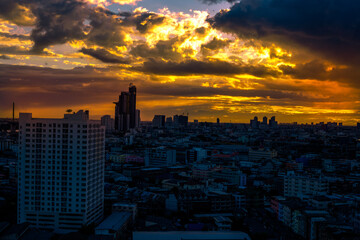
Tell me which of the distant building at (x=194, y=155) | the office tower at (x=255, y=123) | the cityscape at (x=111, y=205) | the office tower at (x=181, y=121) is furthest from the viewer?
the office tower at (x=255, y=123)

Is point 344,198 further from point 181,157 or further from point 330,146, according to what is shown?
point 330,146

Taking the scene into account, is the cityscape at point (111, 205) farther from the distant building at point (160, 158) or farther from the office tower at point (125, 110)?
the office tower at point (125, 110)

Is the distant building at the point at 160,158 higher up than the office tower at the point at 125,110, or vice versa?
the office tower at the point at 125,110

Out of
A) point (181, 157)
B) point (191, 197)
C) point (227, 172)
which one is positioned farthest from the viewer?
point (181, 157)

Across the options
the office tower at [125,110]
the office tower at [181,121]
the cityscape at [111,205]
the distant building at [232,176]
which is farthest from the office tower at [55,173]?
the office tower at [181,121]

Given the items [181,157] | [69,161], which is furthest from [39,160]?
[181,157]

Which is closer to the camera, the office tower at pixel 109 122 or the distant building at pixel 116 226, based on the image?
the distant building at pixel 116 226
